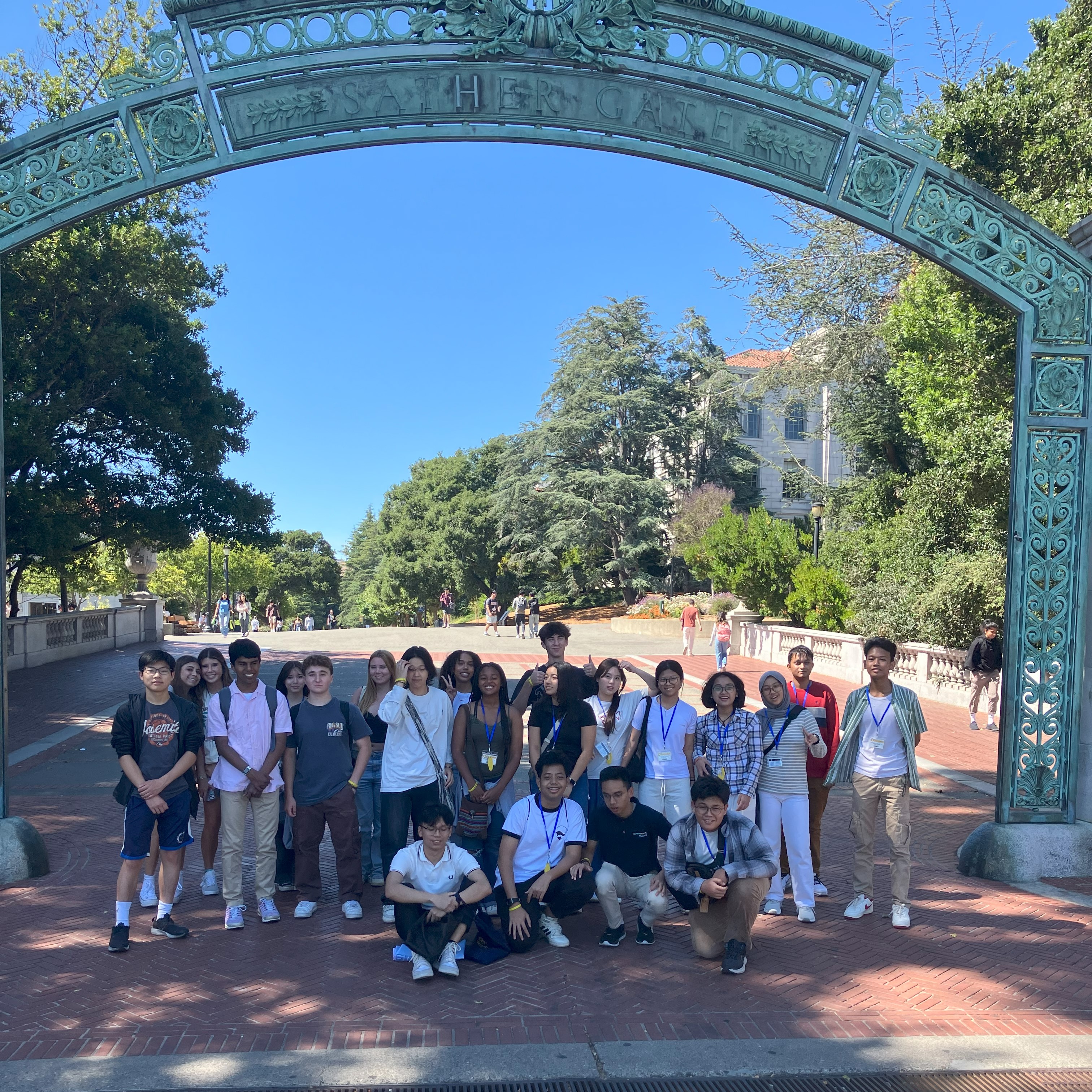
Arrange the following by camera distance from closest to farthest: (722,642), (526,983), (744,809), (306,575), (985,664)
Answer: (526,983)
(744,809)
(985,664)
(722,642)
(306,575)

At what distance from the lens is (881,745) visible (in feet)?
20.3

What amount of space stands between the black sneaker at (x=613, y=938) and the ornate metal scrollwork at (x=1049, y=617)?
3344mm

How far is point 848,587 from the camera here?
22.8 metres

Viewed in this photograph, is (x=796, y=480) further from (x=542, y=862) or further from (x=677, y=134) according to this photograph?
(x=542, y=862)

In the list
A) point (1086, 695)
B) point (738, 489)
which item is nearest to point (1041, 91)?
point (1086, 695)

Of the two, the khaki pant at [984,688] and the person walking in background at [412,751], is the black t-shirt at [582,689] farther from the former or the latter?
the khaki pant at [984,688]

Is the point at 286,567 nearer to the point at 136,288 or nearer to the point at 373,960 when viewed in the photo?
the point at 136,288

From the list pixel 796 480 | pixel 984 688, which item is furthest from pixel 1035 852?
pixel 796 480

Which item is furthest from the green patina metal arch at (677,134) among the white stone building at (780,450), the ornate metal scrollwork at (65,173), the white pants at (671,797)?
the white stone building at (780,450)

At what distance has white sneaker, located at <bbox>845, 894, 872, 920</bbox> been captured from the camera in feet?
20.0

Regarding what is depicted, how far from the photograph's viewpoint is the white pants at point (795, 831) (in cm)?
602

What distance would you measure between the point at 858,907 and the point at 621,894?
5.40 ft

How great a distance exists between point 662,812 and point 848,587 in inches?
708

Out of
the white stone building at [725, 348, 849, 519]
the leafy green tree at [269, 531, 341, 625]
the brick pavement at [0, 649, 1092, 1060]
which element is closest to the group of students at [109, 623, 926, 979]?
the brick pavement at [0, 649, 1092, 1060]
